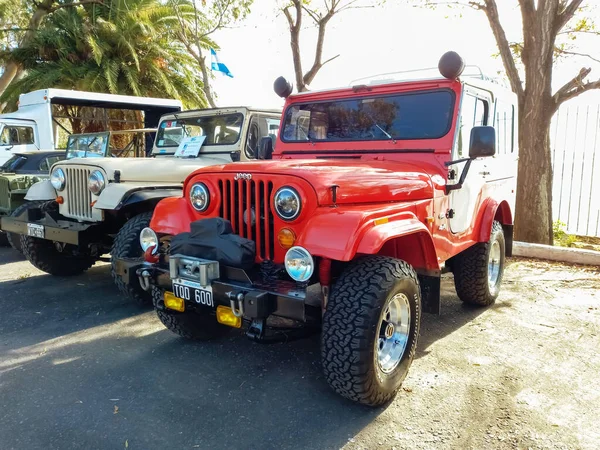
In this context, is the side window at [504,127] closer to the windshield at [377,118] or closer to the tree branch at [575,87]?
the windshield at [377,118]

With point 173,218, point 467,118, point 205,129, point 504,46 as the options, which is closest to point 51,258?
point 205,129

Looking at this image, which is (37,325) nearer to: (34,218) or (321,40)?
(34,218)

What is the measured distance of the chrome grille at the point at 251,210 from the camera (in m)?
3.03

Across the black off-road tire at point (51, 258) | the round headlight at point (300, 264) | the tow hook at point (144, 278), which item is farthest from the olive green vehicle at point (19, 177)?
the round headlight at point (300, 264)

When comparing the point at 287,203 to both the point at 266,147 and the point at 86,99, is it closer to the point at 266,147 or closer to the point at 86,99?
the point at 266,147

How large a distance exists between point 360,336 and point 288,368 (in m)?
1.04

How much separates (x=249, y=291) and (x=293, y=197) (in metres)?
0.61

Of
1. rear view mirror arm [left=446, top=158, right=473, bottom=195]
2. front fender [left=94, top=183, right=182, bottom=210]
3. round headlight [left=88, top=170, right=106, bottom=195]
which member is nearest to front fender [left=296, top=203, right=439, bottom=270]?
rear view mirror arm [left=446, top=158, right=473, bottom=195]

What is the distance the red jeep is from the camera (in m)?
2.69

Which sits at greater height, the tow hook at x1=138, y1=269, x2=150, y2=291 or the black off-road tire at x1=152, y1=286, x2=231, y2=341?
the tow hook at x1=138, y1=269, x2=150, y2=291

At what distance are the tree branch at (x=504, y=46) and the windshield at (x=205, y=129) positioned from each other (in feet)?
15.4

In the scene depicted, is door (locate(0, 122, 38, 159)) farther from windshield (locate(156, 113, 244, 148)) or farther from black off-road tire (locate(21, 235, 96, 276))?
black off-road tire (locate(21, 235, 96, 276))

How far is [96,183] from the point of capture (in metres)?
5.09

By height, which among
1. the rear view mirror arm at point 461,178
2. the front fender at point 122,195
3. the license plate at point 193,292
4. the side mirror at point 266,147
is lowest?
the license plate at point 193,292
